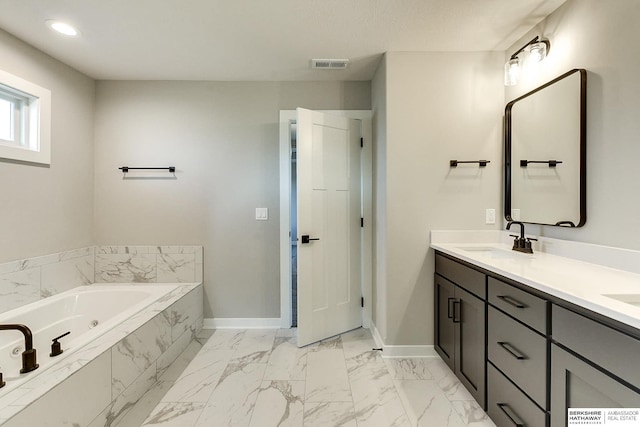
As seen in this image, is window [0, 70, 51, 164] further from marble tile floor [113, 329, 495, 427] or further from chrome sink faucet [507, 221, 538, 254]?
chrome sink faucet [507, 221, 538, 254]

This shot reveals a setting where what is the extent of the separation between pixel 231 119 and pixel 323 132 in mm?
964

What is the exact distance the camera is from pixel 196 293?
272 cm

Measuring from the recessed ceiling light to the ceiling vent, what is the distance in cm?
172

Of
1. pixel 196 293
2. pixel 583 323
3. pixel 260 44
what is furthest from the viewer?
pixel 196 293

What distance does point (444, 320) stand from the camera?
214 cm

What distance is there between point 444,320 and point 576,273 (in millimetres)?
964

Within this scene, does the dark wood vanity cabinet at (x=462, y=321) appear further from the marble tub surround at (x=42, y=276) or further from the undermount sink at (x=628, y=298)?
the marble tub surround at (x=42, y=276)

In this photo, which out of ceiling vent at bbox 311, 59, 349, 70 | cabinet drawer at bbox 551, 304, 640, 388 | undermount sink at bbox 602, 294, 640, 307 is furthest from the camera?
ceiling vent at bbox 311, 59, 349, 70

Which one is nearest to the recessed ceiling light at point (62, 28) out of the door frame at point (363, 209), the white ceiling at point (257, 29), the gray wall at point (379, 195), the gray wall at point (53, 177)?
the white ceiling at point (257, 29)

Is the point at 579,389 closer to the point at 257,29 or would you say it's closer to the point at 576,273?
the point at 576,273

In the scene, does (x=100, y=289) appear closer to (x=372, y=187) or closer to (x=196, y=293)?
(x=196, y=293)

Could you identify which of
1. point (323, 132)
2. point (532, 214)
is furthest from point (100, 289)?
point (532, 214)

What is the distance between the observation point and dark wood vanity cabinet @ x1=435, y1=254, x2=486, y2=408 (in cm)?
166

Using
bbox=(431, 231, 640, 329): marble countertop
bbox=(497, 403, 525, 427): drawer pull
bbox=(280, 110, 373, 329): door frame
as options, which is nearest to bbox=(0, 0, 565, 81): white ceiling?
bbox=(280, 110, 373, 329): door frame
